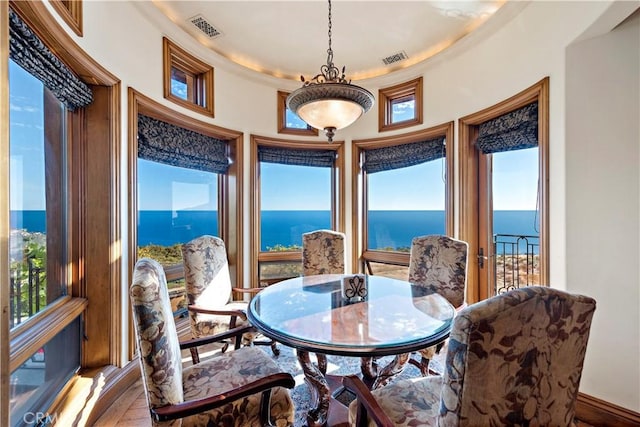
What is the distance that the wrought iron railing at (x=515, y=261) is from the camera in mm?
2574

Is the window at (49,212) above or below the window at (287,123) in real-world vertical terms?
below

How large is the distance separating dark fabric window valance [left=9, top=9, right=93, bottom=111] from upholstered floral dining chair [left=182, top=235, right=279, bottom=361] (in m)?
1.26

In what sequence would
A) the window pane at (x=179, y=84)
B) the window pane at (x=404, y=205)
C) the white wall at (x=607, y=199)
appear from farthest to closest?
the window pane at (x=404, y=205) < the window pane at (x=179, y=84) < the white wall at (x=607, y=199)

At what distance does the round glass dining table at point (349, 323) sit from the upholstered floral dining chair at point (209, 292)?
46cm

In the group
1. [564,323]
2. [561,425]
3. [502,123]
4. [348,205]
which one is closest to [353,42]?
[502,123]

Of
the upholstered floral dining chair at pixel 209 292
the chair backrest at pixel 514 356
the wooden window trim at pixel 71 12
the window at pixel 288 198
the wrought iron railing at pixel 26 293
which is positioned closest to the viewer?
the chair backrest at pixel 514 356

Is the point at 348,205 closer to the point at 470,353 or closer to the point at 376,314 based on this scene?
the point at 376,314

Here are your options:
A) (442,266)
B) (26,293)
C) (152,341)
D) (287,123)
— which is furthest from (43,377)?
(287,123)

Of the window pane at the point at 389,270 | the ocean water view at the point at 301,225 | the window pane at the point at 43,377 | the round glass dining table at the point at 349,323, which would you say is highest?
the ocean water view at the point at 301,225

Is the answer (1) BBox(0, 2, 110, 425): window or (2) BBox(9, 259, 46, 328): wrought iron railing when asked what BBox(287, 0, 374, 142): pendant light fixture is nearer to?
(1) BBox(0, 2, 110, 425): window

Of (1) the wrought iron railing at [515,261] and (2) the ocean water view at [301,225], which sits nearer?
(1) the wrought iron railing at [515,261]

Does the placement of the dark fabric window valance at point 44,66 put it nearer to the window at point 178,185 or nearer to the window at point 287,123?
the window at point 178,185

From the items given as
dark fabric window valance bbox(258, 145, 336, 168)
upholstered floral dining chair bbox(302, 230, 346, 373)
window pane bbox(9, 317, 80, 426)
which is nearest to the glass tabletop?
upholstered floral dining chair bbox(302, 230, 346, 373)

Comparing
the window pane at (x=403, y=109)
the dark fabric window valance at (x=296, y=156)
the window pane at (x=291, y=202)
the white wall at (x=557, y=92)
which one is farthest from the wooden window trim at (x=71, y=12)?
the window pane at (x=403, y=109)
